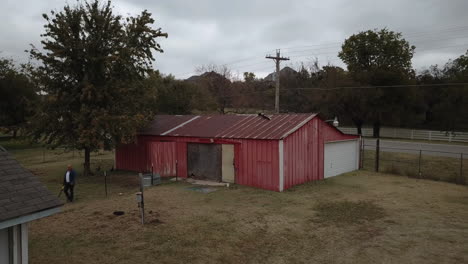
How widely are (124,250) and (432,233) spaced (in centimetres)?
884

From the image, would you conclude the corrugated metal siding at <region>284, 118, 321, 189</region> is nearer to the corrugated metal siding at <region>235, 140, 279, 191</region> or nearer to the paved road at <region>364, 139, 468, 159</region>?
the corrugated metal siding at <region>235, 140, 279, 191</region>

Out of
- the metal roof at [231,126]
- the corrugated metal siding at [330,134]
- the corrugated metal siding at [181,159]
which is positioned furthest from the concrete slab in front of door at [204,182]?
the corrugated metal siding at [330,134]

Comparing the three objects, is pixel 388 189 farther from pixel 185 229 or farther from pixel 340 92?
pixel 340 92

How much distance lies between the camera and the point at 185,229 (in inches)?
392

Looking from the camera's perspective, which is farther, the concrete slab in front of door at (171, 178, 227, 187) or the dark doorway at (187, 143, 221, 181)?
the dark doorway at (187, 143, 221, 181)

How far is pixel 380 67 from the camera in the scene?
43031mm

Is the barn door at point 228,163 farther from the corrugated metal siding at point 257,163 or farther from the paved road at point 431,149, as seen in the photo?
the paved road at point 431,149

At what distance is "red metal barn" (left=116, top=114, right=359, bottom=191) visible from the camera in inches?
603

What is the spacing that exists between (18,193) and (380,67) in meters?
45.3

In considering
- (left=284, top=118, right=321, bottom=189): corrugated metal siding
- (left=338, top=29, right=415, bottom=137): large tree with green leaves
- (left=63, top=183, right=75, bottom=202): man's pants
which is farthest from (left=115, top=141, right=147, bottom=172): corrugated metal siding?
(left=338, top=29, right=415, bottom=137): large tree with green leaves

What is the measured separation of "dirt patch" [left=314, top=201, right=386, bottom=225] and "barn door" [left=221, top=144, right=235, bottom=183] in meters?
5.24

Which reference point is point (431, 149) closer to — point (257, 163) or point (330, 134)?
point (330, 134)

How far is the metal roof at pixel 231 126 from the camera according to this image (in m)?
16.0

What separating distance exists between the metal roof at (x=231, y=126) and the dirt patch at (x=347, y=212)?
3.96 m
